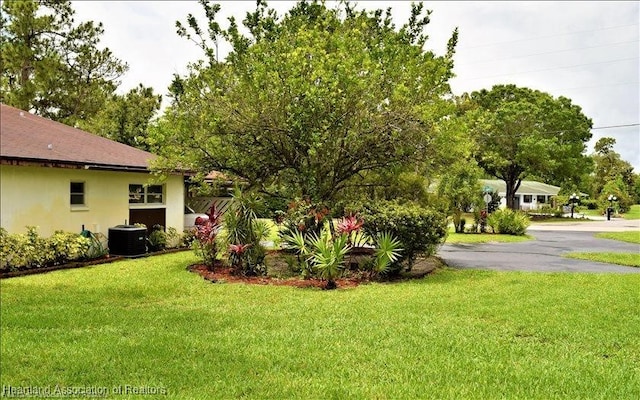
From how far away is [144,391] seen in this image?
442cm

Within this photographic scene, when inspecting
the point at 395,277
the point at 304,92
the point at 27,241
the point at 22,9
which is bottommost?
the point at 395,277

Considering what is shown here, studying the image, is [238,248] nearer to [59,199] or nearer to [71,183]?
[59,199]

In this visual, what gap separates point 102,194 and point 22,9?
16.0m

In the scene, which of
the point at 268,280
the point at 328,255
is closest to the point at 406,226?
the point at 328,255

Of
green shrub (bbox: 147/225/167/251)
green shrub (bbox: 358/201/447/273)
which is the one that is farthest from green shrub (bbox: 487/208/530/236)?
green shrub (bbox: 147/225/167/251)

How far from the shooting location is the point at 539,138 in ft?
133

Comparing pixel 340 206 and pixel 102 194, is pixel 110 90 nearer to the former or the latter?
pixel 102 194

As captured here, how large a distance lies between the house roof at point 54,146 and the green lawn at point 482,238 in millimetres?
14422

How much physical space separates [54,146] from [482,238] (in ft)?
62.7

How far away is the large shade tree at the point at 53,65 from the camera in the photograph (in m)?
24.7

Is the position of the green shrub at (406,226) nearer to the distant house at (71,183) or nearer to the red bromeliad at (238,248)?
the red bromeliad at (238,248)

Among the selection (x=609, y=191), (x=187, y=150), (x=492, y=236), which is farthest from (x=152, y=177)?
(x=609, y=191)

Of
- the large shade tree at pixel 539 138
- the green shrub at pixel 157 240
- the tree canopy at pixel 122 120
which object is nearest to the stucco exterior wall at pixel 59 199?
the green shrub at pixel 157 240

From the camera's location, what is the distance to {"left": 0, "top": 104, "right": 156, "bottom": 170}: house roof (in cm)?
1224
